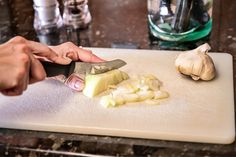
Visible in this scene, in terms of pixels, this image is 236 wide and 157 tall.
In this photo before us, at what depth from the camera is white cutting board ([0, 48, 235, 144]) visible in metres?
0.79

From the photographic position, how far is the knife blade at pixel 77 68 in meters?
0.89

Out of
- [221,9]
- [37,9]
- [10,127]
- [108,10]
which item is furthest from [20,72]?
[221,9]

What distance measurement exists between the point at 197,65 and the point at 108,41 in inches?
12.3

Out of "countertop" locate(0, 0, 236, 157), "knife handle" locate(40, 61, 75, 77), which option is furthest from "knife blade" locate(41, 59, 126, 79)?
"countertop" locate(0, 0, 236, 157)

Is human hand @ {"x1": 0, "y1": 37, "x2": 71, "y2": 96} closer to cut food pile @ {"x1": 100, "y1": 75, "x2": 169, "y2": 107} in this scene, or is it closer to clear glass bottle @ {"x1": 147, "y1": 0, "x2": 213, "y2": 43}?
cut food pile @ {"x1": 100, "y1": 75, "x2": 169, "y2": 107}

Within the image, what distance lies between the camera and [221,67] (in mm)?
953

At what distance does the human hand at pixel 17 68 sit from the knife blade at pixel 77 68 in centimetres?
5

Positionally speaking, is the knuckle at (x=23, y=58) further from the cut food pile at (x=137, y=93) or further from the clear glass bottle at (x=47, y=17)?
the clear glass bottle at (x=47, y=17)

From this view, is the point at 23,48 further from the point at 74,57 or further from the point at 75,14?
the point at 75,14

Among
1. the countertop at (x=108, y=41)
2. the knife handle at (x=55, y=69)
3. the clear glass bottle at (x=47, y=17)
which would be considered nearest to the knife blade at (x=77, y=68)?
the knife handle at (x=55, y=69)

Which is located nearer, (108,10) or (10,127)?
(10,127)

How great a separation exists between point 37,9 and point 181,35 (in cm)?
37

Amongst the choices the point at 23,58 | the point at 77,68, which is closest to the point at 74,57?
the point at 77,68

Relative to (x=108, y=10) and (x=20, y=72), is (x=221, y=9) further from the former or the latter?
(x=20, y=72)
